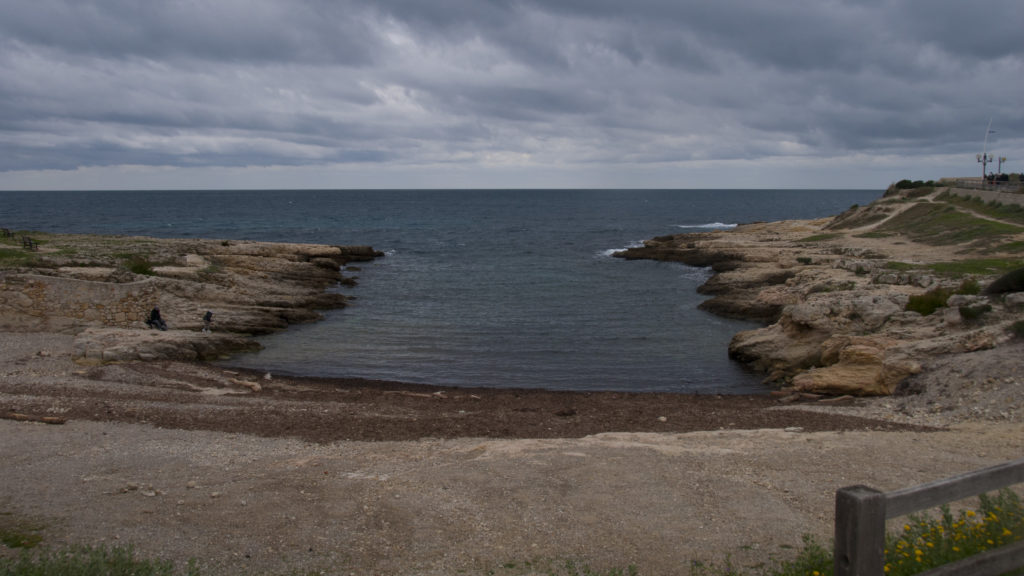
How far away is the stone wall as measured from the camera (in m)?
24.8

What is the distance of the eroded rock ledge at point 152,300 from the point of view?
77.2ft

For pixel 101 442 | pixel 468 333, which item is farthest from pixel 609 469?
pixel 468 333

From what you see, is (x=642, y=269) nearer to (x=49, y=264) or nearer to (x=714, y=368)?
(x=714, y=368)

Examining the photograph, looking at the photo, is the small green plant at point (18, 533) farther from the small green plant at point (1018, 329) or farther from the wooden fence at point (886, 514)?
the small green plant at point (1018, 329)

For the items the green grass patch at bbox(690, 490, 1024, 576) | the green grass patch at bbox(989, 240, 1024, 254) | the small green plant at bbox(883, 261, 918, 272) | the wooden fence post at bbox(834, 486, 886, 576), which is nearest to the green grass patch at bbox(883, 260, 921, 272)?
the small green plant at bbox(883, 261, 918, 272)

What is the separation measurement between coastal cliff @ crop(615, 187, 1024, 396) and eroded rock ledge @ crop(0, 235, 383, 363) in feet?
67.0

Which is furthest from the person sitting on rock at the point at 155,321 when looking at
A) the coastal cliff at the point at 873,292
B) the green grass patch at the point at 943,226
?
the green grass patch at the point at 943,226

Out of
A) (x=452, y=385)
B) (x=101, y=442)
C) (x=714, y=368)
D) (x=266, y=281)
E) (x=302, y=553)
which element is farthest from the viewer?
(x=266, y=281)

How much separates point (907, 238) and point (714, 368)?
30.6 metres

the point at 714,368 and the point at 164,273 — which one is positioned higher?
the point at 164,273

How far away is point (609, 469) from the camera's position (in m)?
10.2

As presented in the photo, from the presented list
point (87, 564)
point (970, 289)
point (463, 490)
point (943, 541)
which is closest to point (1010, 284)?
point (970, 289)

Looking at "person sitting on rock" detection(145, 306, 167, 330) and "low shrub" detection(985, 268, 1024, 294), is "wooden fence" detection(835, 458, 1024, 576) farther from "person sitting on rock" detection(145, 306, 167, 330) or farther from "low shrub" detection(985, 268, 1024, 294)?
"person sitting on rock" detection(145, 306, 167, 330)

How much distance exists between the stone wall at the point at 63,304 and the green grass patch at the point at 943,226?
138 feet
